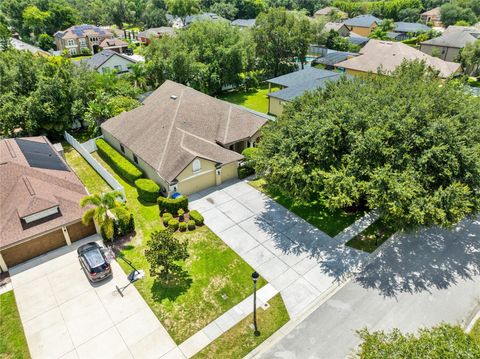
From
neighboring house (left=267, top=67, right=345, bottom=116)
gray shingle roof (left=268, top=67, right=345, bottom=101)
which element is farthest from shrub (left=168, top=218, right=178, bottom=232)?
gray shingle roof (left=268, top=67, right=345, bottom=101)

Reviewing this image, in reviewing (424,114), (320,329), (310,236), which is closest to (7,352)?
(320,329)

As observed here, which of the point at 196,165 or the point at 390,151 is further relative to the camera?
the point at 196,165

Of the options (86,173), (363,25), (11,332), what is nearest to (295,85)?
(86,173)

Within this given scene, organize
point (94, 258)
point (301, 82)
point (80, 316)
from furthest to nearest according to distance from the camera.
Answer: point (301, 82), point (94, 258), point (80, 316)

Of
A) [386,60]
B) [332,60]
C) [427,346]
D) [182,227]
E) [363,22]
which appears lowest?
[182,227]

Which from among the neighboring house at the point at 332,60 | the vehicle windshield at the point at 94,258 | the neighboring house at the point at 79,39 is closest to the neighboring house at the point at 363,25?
the neighboring house at the point at 332,60

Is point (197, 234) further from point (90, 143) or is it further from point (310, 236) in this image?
point (90, 143)

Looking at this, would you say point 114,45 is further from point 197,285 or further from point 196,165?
point 197,285
